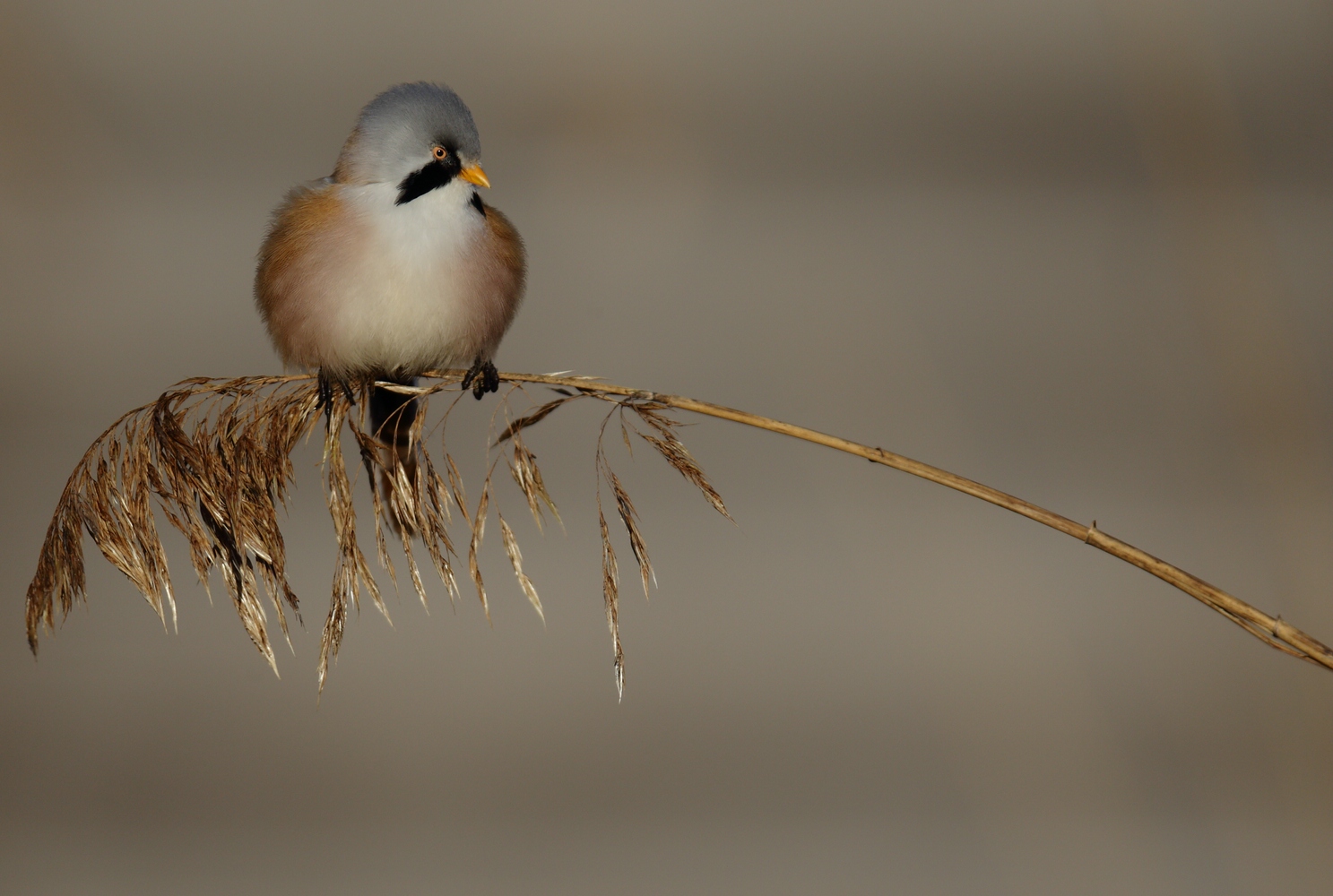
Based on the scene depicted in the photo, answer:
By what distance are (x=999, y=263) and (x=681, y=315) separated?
60cm

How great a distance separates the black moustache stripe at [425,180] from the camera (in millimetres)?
1081

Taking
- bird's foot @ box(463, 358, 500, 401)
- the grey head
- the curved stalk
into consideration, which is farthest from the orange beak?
the curved stalk

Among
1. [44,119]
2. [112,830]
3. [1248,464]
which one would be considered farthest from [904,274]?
[112,830]

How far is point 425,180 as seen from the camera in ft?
3.59

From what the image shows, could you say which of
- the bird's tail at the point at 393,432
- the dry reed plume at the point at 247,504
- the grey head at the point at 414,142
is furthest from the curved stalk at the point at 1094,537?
the grey head at the point at 414,142

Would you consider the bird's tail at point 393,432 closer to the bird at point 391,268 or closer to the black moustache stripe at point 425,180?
the bird at point 391,268

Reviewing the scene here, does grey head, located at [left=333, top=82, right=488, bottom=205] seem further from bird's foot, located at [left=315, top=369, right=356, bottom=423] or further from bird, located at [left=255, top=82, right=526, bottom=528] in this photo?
bird's foot, located at [left=315, top=369, right=356, bottom=423]

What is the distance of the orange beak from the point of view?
3.38ft

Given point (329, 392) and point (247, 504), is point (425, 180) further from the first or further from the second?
point (247, 504)

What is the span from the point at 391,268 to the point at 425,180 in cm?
11

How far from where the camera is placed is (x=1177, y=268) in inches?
73.1

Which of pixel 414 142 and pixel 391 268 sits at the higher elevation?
pixel 414 142

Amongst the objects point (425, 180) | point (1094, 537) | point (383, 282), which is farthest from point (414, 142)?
point (1094, 537)

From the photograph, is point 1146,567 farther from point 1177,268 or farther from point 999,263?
point 1177,268
